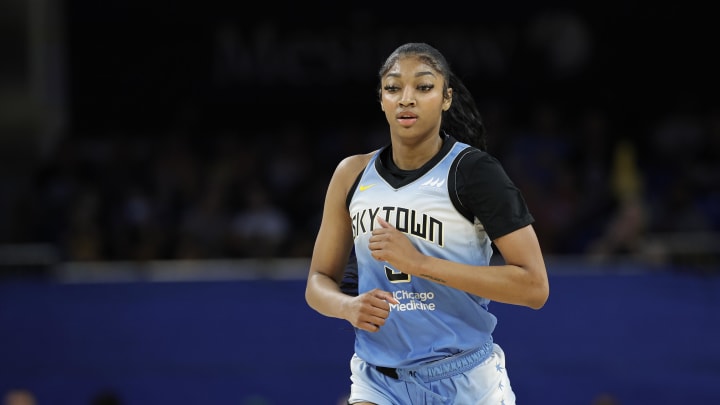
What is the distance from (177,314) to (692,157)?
16.4 feet

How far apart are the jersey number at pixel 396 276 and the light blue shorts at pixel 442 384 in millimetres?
293

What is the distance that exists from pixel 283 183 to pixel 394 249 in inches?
297

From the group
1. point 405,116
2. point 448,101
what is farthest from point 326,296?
point 448,101

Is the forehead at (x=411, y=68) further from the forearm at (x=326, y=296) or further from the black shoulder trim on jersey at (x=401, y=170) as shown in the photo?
the forearm at (x=326, y=296)

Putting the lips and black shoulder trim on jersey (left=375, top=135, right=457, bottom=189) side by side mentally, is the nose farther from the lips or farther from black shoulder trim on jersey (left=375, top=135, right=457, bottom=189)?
black shoulder trim on jersey (left=375, top=135, right=457, bottom=189)

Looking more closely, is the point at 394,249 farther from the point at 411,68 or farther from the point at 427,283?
the point at 411,68

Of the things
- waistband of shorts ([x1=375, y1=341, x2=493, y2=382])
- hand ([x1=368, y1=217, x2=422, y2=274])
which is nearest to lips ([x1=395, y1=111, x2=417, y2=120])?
hand ([x1=368, y1=217, x2=422, y2=274])

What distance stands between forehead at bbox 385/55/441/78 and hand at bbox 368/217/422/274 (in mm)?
533

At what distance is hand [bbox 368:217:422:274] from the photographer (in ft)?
12.0

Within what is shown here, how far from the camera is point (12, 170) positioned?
13.0 meters

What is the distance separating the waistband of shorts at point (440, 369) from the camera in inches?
152

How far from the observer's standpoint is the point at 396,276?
153 inches

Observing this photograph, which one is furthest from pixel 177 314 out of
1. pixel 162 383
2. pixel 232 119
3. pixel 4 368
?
pixel 232 119

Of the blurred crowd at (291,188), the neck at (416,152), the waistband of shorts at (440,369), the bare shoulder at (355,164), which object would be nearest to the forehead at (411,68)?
the neck at (416,152)
